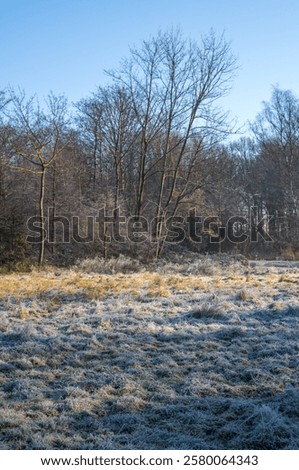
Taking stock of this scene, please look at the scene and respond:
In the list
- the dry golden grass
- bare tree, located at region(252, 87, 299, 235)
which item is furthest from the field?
bare tree, located at region(252, 87, 299, 235)

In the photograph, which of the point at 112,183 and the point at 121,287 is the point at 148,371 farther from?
the point at 112,183

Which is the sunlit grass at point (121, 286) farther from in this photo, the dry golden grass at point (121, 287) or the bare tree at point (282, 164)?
the bare tree at point (282, 164)

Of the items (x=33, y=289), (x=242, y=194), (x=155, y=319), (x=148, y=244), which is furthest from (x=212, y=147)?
(x=155, y=319)

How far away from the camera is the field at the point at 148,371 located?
4.64 metres

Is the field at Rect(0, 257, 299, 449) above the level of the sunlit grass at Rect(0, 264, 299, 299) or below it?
below

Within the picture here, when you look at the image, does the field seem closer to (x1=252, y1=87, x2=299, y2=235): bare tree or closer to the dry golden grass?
the dry golden grass

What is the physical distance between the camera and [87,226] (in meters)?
28.4

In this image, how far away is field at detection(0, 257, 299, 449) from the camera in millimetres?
4641

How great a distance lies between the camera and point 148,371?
20.8ft

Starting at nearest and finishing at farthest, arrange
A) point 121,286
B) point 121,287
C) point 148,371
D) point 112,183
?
point 148,371, point 121,287, point 121,286, point 112,183

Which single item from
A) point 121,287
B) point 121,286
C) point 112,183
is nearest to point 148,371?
point 121,287

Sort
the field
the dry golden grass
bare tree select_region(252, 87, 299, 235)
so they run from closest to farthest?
the field < the dry golden grass < bare tree select_region(252, 87, 299, 235)

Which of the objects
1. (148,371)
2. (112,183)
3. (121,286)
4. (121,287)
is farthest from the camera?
(112,183)

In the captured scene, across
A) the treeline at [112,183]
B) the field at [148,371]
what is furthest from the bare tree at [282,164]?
the field at [148,371]
